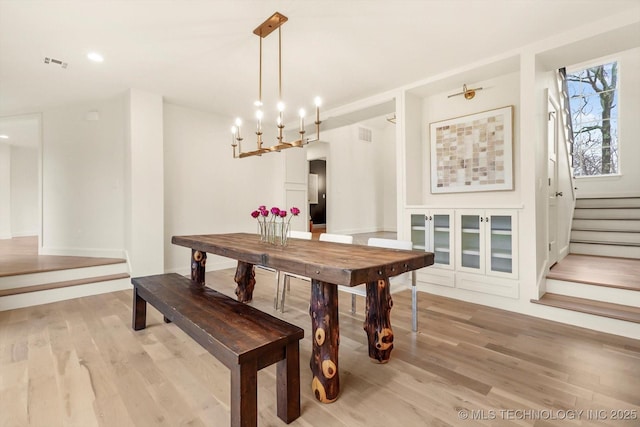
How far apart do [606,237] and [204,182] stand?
607 centimetres

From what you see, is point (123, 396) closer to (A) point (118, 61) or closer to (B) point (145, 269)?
(B) point (145, 269)

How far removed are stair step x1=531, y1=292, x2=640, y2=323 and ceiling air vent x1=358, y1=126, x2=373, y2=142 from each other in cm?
605

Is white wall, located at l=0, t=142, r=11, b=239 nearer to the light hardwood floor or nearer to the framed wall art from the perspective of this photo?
the light hardwood floor

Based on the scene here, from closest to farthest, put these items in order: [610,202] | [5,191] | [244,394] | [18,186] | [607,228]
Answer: [244,394], [607,228], [610,202], [5,191], [18,186]

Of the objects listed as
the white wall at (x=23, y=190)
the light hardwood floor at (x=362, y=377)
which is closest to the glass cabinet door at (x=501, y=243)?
the light hardwood floor at (x=362, y=377)

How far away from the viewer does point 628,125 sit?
18.0 feet

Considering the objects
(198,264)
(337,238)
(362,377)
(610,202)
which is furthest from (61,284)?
(610,202)

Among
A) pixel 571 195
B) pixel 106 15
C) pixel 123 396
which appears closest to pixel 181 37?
pixel 106 15

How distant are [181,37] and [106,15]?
1.79 feet

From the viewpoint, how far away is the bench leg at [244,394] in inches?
47.7

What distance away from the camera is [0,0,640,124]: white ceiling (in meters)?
2.23

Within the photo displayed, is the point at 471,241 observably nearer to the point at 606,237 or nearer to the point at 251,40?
the point at 606,237

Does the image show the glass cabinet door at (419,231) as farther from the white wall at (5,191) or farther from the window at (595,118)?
the white wall at (5,191)

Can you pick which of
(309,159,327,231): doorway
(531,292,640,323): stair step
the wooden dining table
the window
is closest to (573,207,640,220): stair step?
the window
